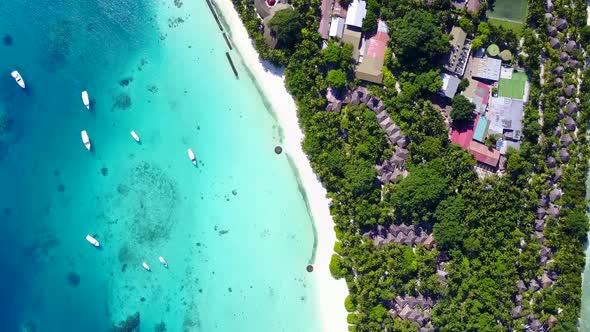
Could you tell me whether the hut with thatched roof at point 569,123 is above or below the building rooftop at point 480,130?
above

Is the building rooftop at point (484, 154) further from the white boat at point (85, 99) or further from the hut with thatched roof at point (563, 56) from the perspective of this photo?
the white boat at point (85, 99)

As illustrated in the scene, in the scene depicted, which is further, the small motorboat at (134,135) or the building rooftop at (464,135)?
the small motorboat at (134,135)

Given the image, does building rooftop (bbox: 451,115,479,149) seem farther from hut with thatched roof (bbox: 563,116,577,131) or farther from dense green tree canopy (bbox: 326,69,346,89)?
dense green tree canopy (bbox: 326,69,346,89)

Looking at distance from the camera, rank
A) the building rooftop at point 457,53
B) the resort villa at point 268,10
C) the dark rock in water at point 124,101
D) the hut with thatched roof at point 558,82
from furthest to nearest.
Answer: the dark rock in water at point 124,101 < the hut with thatched roof at point 558,82 < the resort villa at point 268,10 < the building rooftop at point 457,53

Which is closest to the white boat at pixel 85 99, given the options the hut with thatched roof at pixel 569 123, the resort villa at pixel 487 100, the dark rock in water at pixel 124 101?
the dark rock in water at pixel 124 101

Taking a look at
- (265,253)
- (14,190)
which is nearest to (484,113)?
(265,253)

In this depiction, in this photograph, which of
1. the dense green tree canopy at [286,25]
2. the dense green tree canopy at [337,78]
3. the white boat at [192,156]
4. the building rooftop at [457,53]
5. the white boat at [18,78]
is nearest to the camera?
the dense green tree canopy at [286,25]

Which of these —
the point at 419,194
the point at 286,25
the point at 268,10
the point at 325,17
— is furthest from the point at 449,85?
the point at 268,10

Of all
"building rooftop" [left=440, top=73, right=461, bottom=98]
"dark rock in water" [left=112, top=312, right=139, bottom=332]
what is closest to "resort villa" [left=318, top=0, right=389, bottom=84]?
"building rooftop" [left=440, top=73, right=461, bottom=98]
